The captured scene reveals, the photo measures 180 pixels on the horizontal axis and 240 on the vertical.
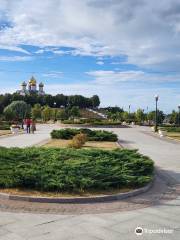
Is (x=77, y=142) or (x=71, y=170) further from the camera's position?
(x=77, y=142)

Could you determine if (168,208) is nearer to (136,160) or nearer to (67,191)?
(67,191)

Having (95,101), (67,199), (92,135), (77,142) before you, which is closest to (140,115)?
(95,101)

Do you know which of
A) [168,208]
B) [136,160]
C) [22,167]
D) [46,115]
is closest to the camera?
[168,208]

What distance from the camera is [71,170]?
951 cm

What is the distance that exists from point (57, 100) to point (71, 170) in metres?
135

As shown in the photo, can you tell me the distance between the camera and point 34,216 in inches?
277

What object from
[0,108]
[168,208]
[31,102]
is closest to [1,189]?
[168,208]

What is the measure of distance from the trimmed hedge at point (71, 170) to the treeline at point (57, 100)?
116 m

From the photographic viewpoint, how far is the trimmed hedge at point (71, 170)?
8.84 metres

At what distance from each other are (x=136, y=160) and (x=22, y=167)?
320cm

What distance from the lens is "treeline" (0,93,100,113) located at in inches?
5049

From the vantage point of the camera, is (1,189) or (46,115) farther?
(46,115)
